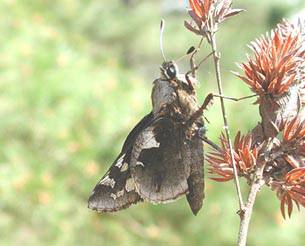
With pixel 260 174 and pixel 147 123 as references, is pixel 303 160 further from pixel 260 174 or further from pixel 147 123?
pixel 147 123

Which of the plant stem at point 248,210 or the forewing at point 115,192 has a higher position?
the forewing at point 115,192

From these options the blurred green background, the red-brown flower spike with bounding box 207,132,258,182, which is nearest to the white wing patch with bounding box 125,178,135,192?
the red-brown flower spike with bounding box 207,132,258,182

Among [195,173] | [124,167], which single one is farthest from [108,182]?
[195,173]

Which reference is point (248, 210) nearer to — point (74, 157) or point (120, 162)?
point (120, 162)

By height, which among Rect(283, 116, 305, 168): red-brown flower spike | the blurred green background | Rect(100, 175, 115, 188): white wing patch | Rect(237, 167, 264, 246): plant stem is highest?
the blurred green background

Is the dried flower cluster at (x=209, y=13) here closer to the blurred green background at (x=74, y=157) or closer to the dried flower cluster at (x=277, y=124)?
the dried flower cluster at (x=277, y=124)

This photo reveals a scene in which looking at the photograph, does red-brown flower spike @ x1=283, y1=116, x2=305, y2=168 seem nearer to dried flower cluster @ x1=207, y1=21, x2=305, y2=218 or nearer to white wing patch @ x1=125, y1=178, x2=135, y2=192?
dried flower cluster @ x1=207, y1=21, x2=305, y2=218

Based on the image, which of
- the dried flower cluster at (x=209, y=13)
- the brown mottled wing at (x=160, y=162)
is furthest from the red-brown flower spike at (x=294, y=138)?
the brown mottled wing at (x=160, y=162)
